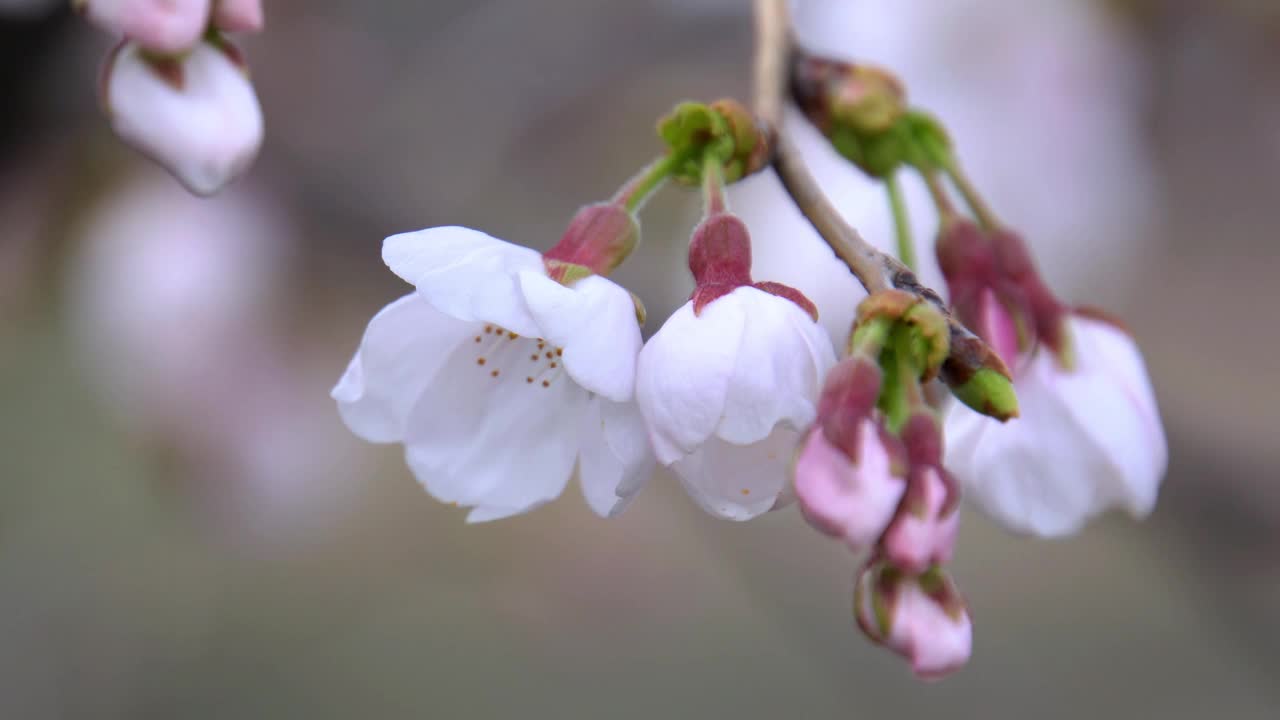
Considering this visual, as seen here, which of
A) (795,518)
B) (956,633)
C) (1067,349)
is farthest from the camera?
(795,518)

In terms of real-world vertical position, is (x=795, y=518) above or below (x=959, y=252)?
below

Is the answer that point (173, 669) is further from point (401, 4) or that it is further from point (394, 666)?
point (401, 4)

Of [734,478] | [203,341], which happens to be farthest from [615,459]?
[203,341]

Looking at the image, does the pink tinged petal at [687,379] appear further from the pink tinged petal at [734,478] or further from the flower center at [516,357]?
the flower center at [516,357]

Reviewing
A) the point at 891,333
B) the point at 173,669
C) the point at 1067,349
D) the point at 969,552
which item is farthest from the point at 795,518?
the point at 891,333

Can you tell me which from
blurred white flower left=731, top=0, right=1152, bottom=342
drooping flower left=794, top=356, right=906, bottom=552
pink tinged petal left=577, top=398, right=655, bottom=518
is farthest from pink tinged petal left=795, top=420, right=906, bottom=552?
blurred white flower left=731, top=0, right=1152, bottom=342

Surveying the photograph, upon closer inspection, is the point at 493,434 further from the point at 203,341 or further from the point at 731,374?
the point at 203,341
